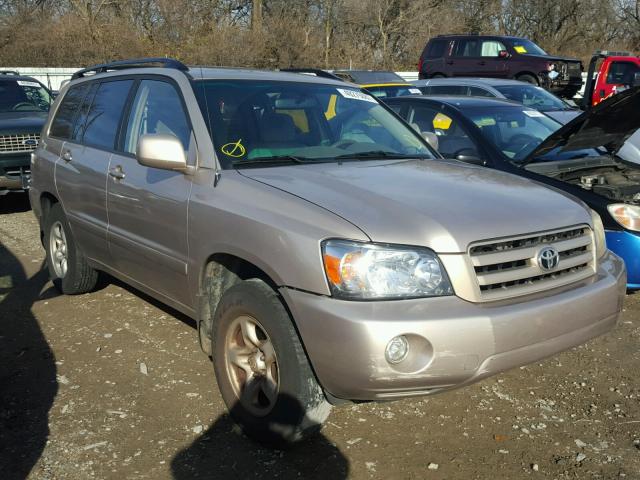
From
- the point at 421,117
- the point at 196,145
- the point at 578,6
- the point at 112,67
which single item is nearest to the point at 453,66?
the point at 421,117

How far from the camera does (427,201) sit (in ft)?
10.5

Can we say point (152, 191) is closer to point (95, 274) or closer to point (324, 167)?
point (324, 167)

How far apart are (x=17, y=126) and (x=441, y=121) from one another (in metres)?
5.92

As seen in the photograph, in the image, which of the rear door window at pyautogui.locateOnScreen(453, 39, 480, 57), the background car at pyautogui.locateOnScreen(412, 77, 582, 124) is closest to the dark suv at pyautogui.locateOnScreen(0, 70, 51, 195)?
the background car at pyautogui.locateOnScreen(412, 77, 582, 124)

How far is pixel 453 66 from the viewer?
19.1 m

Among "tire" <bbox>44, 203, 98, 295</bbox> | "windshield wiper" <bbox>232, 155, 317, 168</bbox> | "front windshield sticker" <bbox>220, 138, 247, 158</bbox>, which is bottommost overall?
"tire" <bbox>44, 203, 98, 295</bbox>

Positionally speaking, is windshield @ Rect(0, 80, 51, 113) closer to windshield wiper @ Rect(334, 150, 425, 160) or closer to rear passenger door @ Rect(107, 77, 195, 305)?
rear passenger door @ Rect(107, 77, 195, 305)

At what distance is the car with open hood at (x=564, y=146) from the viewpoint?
4.88m

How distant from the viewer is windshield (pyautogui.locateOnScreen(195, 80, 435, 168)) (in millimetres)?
3820

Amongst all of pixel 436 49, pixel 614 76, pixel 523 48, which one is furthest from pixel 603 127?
pixel 436 49

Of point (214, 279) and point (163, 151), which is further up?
point (163, 151)

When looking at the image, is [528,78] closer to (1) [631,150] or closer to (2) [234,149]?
(1) [631,150]

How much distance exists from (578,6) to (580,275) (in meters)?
40.2

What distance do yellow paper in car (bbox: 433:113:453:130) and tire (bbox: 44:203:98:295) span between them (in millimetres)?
3466
